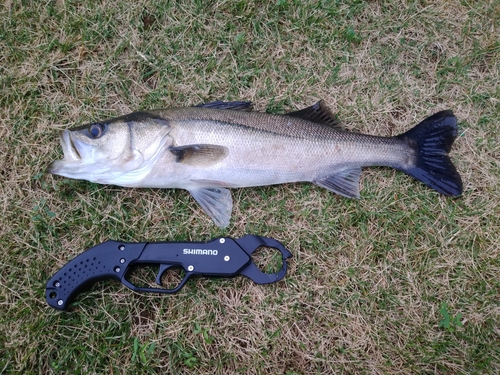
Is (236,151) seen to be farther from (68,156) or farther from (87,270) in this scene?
(87,270)

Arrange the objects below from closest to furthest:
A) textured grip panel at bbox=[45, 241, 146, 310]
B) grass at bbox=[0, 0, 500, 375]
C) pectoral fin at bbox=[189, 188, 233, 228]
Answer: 1. textured grip panel at bbox=[45, 241, 146, 310]
2. grass at bbox=[0, 0, 500, 375]
3. pectoral fin at bbox=[189, 188, 233, 228]

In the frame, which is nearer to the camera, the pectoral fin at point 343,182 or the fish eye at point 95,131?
the fish eye at point 95,131

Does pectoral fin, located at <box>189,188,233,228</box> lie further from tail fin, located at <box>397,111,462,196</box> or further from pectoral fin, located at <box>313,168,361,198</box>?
tail fin, located at <box>397,111,462,196</box>

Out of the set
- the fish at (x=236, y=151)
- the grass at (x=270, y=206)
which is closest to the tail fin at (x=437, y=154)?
the fish at (x=236, y=151)

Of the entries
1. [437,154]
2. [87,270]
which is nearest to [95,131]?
[87,270]

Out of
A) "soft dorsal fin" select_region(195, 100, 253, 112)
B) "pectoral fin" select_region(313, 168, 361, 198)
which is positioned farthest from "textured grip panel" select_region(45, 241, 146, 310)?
"pectoral fin" select_region(313, 168, 361, 198)

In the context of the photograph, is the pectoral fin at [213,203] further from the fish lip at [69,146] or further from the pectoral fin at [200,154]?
Result: the fish lip at [69,146]

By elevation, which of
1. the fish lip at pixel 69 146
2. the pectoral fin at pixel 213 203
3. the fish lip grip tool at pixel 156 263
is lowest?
the fish lip grip tool at pixel 156 263
